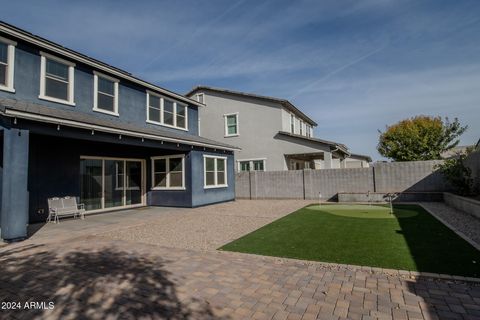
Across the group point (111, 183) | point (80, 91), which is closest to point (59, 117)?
point (80, 91)

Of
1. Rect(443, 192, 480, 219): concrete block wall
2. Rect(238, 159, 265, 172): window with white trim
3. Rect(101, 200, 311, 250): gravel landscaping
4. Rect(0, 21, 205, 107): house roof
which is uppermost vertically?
Rect(0, 21, 205, 107): house roof

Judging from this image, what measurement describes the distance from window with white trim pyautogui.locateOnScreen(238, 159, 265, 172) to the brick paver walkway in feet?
51.2

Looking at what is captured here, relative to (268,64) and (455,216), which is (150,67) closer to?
(268,64)

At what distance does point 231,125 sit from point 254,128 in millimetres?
2123

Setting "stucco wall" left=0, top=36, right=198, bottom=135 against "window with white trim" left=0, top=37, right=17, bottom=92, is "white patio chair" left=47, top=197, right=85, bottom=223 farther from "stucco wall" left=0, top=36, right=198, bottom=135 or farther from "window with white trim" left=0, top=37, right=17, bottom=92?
"window with white trim" left=0, top=37, right=17, bottom=92

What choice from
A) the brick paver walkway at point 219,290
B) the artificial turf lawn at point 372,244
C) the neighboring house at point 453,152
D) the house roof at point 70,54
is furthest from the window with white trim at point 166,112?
the neighboring house at point 453,152

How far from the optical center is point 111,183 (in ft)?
44.3

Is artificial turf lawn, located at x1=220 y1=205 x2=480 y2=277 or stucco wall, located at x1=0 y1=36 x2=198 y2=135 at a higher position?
stucco wall, located at x1=0 y1=36 x2=198 y2=135

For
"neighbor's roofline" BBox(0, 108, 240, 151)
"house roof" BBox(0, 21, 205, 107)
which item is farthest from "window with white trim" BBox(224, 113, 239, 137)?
"neighbor's roofline" BBox(0, 108, 240, 151)

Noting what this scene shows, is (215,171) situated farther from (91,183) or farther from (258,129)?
(258,129)

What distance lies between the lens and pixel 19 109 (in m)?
7.38

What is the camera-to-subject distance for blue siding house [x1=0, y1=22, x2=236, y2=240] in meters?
7.48

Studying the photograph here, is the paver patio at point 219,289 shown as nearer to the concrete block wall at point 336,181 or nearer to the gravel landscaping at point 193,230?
the gravel landscaping at point 193,230

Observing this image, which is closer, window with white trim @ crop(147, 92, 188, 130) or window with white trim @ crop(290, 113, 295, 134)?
window with white trim @ crop(147, 92, 188, 130)
